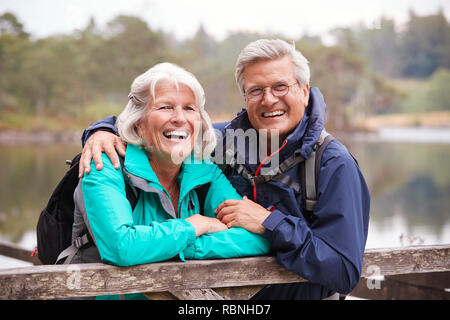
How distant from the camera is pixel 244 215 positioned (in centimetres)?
176

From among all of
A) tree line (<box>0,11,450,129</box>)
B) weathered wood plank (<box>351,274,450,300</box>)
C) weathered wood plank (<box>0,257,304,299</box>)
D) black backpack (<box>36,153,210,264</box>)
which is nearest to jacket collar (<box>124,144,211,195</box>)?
black backpack (<box>36,153,210,264</box>)

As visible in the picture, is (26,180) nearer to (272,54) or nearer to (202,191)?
(202,191)

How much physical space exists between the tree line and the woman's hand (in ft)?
109

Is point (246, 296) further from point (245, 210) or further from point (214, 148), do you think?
point (214, 148)

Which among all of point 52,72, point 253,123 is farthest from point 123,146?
point 52,72

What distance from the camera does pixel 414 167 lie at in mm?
36938

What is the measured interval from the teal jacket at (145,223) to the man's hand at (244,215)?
0.03 m

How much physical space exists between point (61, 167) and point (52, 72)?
445 inches

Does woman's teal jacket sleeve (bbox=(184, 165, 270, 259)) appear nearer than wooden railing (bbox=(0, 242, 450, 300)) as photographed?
No

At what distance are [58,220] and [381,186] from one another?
2874 cm

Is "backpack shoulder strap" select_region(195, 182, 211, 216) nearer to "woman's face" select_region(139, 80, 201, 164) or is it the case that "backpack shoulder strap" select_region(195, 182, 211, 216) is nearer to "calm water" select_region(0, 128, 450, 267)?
"woman's face" select_region(139, 80, 201, 164)

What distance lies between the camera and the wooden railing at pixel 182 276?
140cm

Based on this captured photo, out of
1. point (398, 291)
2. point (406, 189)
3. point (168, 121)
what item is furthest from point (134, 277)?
point (406, 189)

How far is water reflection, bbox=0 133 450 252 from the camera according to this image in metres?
17.7
